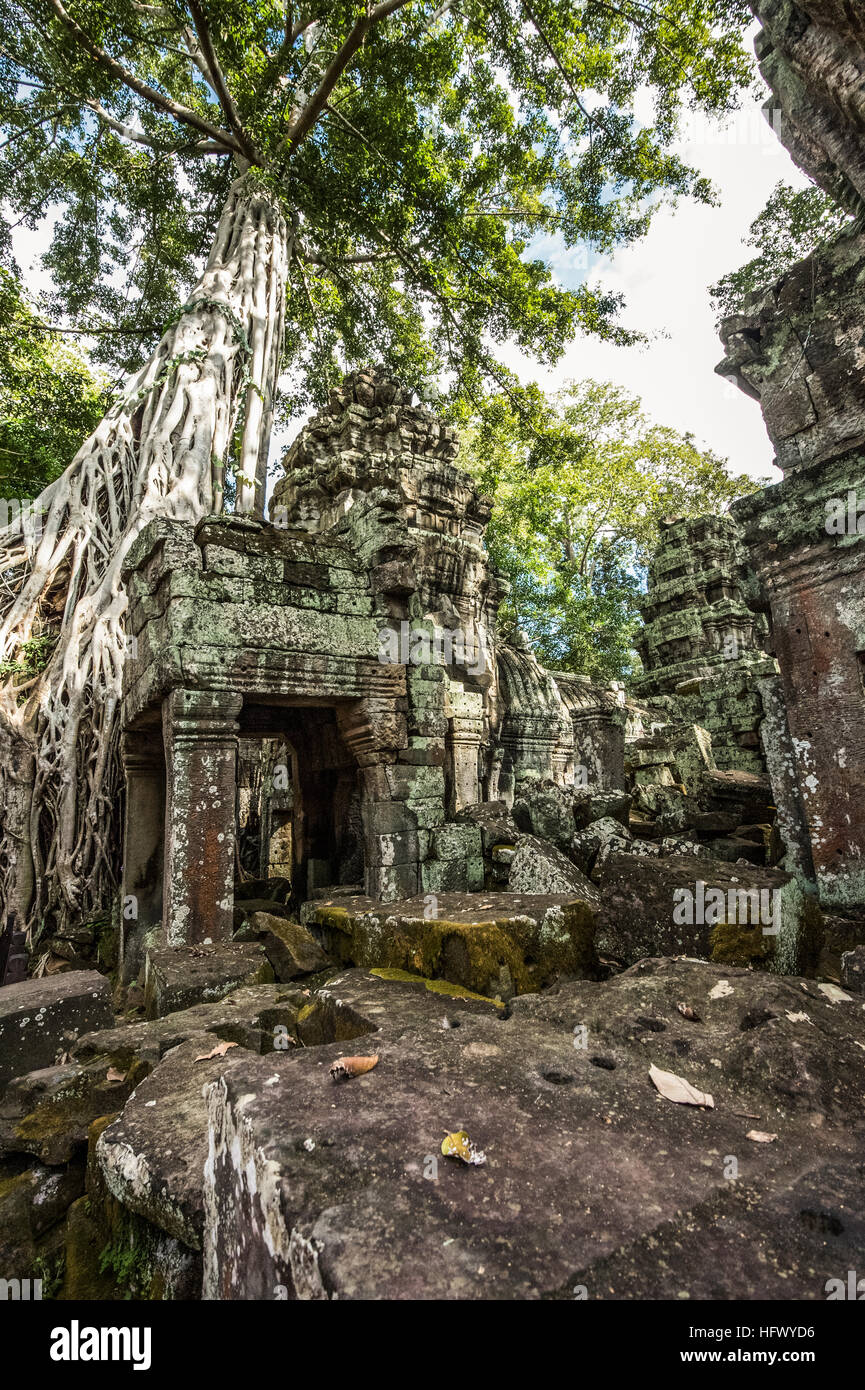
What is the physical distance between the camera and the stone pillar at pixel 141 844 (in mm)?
5074

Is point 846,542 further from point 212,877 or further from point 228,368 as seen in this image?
point 228,368

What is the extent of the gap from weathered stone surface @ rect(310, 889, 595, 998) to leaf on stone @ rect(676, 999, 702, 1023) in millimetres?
738

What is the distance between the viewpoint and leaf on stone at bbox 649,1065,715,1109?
147 centimetres

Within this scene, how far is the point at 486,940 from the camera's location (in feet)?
8.41

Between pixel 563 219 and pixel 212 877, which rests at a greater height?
pixel 563 219

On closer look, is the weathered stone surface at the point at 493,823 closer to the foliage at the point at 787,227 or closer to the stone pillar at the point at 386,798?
the stone pillar at the point at 386,798

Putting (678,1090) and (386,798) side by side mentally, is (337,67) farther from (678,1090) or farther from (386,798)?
(678,1090)

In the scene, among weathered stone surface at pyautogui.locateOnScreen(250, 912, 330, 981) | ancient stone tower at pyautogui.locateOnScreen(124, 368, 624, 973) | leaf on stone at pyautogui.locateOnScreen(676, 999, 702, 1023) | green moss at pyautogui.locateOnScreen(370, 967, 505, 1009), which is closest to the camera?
leaf on stone at pyautogui.locateOnScreen(676, 999, 702, 1023)

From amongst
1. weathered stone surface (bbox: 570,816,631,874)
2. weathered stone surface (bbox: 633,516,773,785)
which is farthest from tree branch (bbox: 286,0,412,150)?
weathered stone surface (bbox: 570,816,631,874)

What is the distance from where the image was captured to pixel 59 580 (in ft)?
24.1

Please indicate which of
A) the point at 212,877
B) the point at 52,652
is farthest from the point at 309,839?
the point at 52,652

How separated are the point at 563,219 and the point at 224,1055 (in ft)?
44.4

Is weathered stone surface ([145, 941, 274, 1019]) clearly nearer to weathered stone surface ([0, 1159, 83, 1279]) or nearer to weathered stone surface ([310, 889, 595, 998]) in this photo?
weathered stone surface ([310, 889, 595, 998])

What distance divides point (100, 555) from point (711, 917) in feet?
24.1
